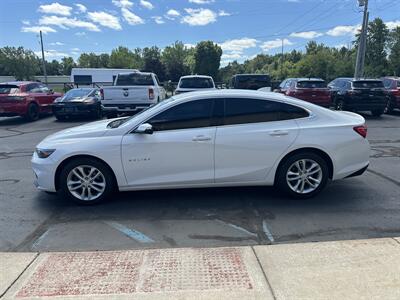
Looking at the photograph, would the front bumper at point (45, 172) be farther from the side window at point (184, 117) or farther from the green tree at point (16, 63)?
the green tree at point (16, 63)

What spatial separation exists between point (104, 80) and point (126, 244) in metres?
55.1

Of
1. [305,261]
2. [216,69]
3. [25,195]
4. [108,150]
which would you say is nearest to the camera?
[305,261]

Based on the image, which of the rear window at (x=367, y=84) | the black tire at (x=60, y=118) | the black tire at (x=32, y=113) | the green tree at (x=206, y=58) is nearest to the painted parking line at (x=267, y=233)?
the rear window at (x=367, y=84)

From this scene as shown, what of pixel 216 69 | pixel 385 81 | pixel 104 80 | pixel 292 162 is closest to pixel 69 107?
pixel 292 162

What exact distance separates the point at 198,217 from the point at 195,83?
41.4 feet

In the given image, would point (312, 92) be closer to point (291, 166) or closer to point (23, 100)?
point (291, 166)

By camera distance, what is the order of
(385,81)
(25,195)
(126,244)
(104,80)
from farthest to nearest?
(104,80)
(385,81)
(25,195)
(126,244)

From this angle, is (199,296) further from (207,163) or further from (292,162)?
(292,162)

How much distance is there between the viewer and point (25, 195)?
5883 mm

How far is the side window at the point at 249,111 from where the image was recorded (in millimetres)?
5309

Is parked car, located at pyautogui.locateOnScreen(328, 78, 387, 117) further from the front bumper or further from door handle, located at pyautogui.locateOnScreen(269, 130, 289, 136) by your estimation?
the front bumper

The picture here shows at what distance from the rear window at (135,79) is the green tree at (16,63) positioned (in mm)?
67572

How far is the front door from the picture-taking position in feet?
16.8

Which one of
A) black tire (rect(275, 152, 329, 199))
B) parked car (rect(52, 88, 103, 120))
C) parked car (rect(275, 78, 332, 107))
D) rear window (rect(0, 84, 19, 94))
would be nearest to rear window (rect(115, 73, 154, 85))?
parked car (rect(52, 88, 103, 120))
